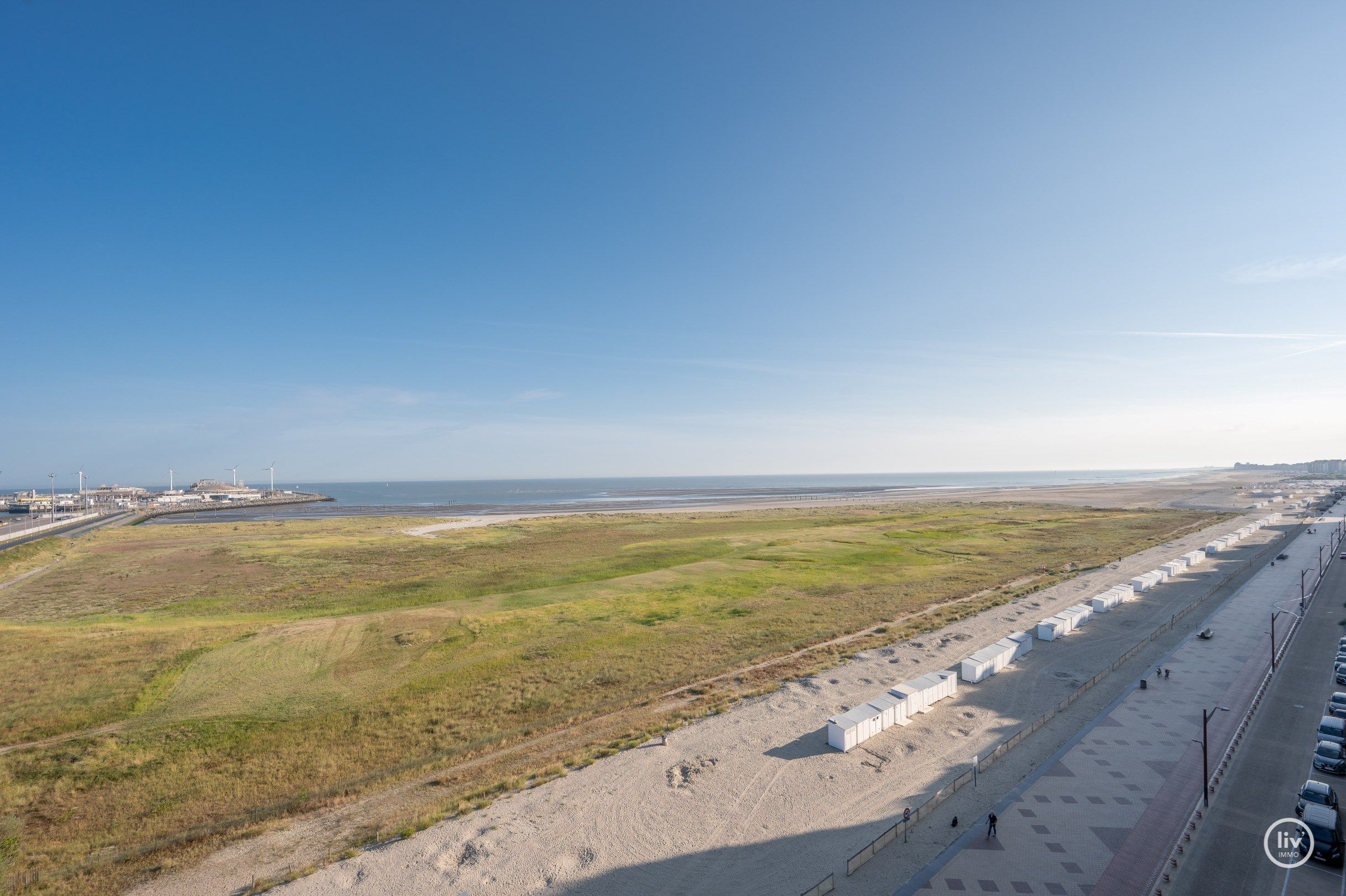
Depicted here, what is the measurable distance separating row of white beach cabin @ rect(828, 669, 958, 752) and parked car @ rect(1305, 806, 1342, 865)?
1421cm

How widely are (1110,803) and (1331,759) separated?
10921mm

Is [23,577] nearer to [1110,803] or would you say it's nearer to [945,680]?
[945,680]

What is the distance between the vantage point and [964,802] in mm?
22938

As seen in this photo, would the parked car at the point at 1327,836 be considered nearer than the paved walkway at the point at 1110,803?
No

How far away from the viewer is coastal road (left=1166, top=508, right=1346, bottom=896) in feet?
60.8

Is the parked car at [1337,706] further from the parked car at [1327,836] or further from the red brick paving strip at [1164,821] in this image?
the parked car at [1327,836]

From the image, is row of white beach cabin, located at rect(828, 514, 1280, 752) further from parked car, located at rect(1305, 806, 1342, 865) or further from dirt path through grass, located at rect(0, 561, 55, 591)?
dirt path through grass, located at rect(0, 561, 55, 591)

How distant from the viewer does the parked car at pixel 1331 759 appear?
23812 mm

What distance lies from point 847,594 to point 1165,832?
120 feet

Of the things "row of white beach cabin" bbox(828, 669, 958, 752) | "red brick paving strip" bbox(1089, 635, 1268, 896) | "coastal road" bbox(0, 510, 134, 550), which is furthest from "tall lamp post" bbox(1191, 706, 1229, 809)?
"coastal road" bbox(0, 510, 134, 550)

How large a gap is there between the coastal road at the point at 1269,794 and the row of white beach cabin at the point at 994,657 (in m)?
11.4

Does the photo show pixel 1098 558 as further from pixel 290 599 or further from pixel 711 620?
pixel 290 599

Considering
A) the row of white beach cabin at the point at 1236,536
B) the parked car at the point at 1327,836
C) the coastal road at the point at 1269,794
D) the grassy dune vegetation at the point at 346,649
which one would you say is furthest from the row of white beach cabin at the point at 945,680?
the row of white beach cabin at the point at 1236,536

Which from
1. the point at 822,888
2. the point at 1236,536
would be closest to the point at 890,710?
the point at 822,888
